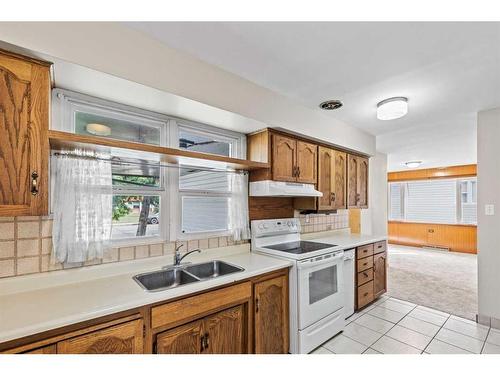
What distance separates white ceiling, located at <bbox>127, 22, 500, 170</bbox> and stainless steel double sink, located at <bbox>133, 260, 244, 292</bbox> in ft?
5.16

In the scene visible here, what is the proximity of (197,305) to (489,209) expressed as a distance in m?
3.18

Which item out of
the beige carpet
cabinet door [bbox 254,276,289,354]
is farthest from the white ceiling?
the beige carpet

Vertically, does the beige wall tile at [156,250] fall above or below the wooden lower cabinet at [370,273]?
above

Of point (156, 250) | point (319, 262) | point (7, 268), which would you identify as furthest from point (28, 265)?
point (319, 262)

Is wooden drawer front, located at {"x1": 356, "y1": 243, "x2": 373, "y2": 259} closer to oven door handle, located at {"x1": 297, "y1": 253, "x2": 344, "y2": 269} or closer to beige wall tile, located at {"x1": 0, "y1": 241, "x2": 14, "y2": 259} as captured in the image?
oven door handle, located at {"x1": 297, "y1": 253, "x2": 344, "y2": 269}

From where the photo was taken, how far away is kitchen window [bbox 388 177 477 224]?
666 cm

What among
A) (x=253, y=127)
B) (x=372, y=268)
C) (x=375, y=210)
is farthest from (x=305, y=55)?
(x=375, y=210)

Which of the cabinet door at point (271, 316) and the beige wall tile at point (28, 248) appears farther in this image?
the cabinet door at point (271, 316)

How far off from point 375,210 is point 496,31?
4105 mm

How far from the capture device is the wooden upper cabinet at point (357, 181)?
3484 mm

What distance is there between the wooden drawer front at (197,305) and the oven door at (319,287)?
57 centimetres

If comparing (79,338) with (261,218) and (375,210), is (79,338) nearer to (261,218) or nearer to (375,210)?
(261,218)

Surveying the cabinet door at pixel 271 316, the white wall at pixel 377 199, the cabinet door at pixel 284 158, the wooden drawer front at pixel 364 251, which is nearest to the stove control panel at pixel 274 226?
the cabinet door at pixel 284 158

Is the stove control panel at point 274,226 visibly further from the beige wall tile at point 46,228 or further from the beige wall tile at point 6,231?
the beige wall tile at point 6,231
